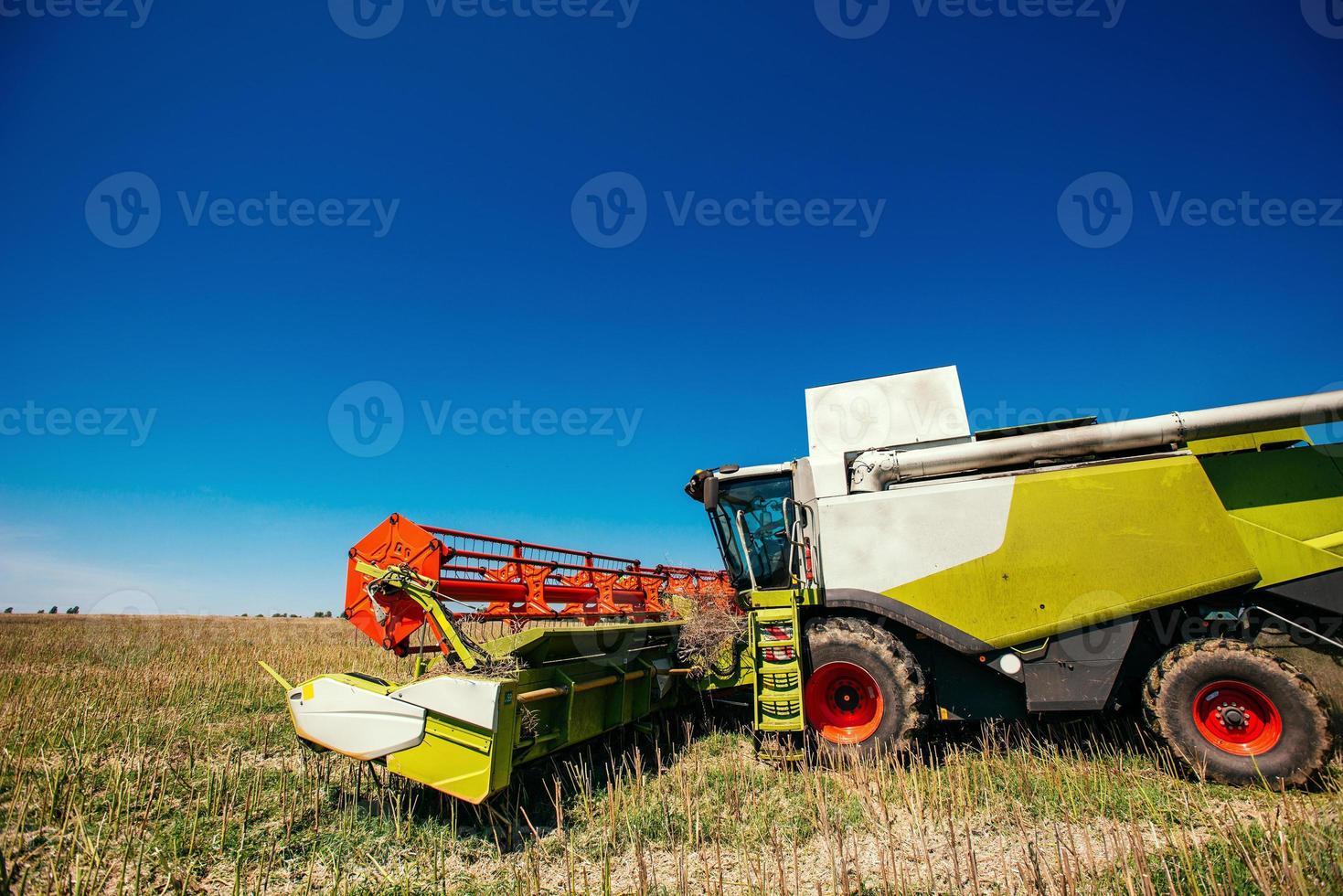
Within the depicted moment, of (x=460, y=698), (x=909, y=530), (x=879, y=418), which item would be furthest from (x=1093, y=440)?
(x=460, y=698)

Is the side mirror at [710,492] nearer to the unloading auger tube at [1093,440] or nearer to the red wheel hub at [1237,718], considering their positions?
the unloading auger tube at [1093,440]

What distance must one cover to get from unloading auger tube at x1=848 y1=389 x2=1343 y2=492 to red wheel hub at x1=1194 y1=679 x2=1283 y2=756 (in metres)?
1.71

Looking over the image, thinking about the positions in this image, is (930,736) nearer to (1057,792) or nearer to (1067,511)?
(1057,792)

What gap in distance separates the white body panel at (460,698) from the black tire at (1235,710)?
4264 mm

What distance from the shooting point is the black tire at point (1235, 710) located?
3.70 m

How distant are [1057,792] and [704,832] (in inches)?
82.7

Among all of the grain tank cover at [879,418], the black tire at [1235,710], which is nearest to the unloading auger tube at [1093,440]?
the grain tank cover at [879,418]

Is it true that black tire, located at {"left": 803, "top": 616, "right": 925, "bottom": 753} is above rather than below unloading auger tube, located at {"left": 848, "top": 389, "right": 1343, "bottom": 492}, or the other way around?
below

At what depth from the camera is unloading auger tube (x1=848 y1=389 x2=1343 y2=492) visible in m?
4.21

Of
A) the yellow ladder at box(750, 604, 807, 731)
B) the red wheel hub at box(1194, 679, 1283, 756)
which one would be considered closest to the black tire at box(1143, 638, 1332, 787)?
the red wheel hub at box(1194, 679, 1283, 756)

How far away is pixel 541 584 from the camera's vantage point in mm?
6379

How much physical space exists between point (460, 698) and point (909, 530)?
3491mm

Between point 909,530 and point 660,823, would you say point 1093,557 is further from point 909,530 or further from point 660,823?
point 660,823

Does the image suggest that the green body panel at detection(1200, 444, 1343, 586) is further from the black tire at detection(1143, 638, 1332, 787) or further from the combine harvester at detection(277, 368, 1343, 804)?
the black tire at detection(1143, 638, 1332, 787)
